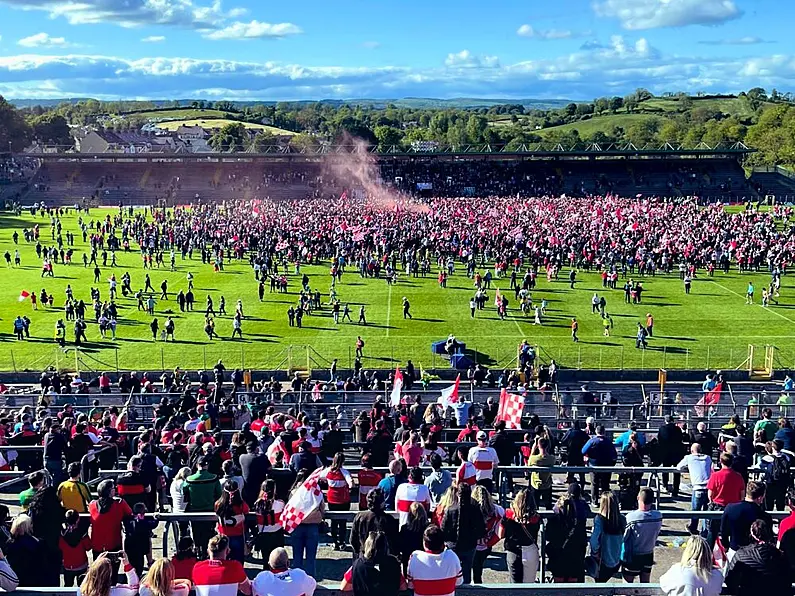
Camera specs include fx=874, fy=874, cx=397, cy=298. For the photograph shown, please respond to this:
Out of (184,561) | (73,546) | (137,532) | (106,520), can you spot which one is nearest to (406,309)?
(137,532)

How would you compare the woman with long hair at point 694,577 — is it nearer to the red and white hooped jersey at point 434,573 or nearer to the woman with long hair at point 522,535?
the red and white hooped jersey at point 434,573

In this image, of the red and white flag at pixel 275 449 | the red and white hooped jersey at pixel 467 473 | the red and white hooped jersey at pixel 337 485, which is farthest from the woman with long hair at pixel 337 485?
the red and white flag at pixel 275 449

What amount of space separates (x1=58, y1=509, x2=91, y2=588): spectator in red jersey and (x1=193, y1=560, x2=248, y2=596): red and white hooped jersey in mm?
2066

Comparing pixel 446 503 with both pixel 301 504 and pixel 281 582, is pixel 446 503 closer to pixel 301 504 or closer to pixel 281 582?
pixel 301 504

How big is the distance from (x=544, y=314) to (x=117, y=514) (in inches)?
1107

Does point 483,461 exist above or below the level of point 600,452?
above

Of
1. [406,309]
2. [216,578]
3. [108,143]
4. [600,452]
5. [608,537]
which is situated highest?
[108,143]

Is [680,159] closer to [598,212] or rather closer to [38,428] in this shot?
[598,212]

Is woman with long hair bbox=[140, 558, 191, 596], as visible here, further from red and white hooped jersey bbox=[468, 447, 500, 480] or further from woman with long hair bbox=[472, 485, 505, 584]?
red and white hooped jersey bbox=[468, 447, 500, 480]

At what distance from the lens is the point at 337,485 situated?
10.1 metres

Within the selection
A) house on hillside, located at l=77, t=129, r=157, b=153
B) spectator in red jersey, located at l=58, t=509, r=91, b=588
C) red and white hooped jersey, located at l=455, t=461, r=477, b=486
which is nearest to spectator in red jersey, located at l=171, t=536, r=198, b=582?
spectator in red jersey, located at l=58, t=509, r=91, b=588

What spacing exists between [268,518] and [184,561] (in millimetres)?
2196

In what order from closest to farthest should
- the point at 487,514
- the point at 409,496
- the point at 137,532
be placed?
the point at 487,514
the point at 137,532
the point at 409,496

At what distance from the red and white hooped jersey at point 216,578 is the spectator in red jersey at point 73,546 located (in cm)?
207
